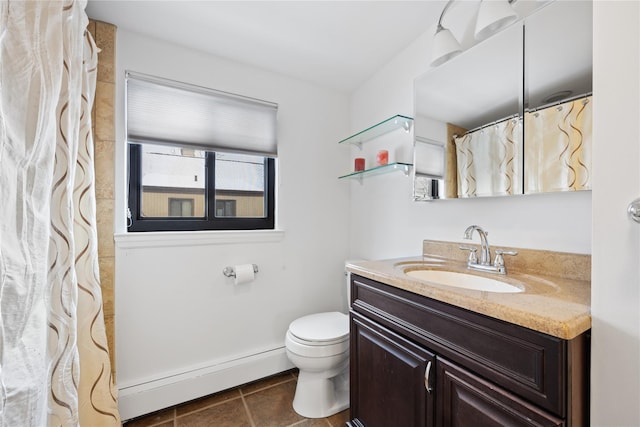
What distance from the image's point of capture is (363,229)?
2.10 meters

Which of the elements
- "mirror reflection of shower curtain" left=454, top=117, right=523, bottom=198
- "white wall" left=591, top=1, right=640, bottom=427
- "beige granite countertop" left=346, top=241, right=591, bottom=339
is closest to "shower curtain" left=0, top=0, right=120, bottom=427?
"beige granite countertop" left=346, top=241, right=591, bottom=339

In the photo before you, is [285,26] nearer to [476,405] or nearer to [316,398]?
[476,405]

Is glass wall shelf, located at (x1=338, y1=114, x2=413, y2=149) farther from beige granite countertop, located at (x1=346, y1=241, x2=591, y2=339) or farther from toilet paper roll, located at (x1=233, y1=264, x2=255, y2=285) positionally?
toilet paper roll, located at (x1=233, y1=264, x2=255, y2=285)

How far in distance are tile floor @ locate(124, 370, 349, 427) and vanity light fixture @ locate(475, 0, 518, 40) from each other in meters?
2.05

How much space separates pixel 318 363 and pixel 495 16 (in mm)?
1820

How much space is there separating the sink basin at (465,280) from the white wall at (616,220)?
0.34m

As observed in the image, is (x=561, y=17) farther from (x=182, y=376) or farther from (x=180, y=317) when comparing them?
(x=182, y=376)

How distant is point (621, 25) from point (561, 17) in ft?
1.80

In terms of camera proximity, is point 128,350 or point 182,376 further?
point 182,376

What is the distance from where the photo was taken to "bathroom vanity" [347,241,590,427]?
62cm

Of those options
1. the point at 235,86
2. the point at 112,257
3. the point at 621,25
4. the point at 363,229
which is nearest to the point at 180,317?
the point at 112,257

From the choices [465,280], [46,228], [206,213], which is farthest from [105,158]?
[465,280]

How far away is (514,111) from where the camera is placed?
1.13 meters

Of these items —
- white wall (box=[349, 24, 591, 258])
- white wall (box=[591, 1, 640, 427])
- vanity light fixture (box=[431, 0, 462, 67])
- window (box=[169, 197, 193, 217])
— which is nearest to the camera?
white wall (box=[591, 1, 640, 427])
